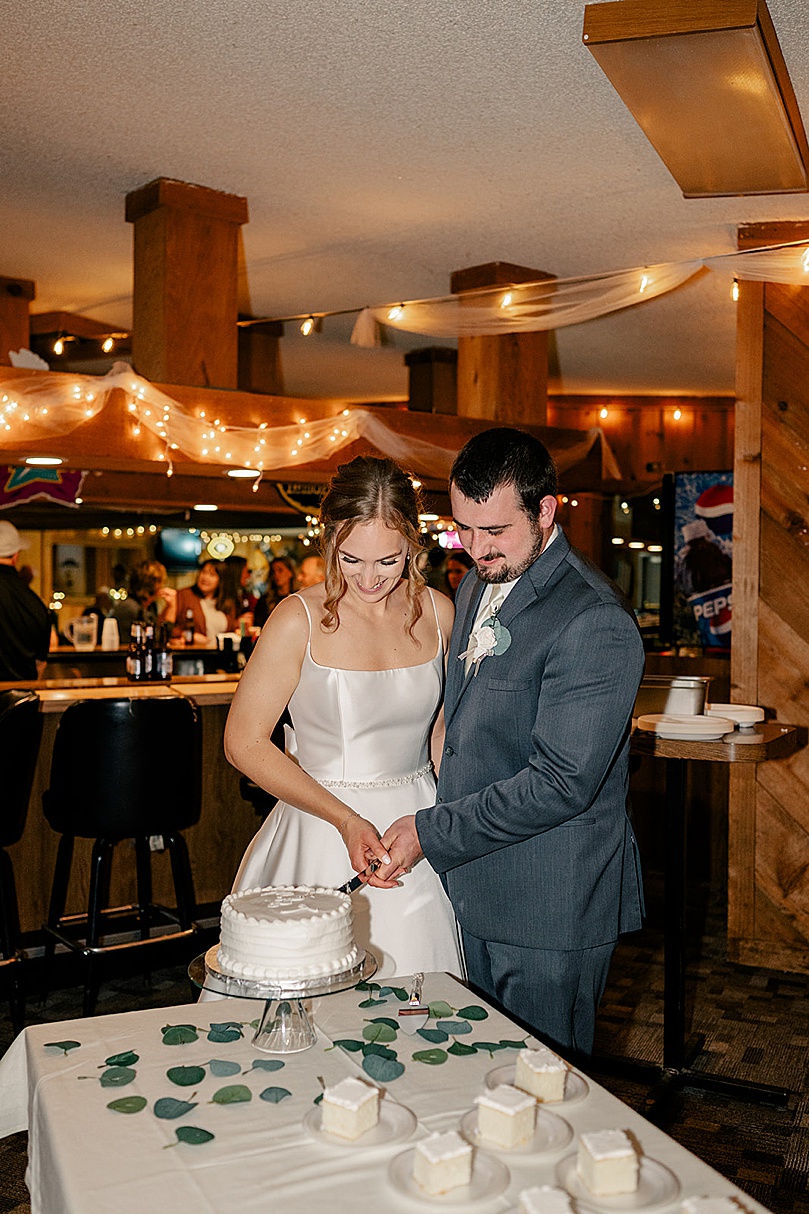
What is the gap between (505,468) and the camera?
2.25m

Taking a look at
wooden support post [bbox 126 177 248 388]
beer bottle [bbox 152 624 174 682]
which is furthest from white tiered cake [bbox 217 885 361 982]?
beer bottle [bbox 152 624 174 682]

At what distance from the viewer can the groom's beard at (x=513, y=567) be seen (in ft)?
7.61

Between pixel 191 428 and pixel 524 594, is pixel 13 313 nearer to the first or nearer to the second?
pixel 191 428

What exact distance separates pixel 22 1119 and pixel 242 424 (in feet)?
13.2

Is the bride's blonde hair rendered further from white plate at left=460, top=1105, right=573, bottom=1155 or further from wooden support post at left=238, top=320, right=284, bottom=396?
wooden support post at left=238, top=320, right=284, bottom=396

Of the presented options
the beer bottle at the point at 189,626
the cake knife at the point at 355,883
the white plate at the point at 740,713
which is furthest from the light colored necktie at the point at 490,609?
the beer bottle at the point at 189,626

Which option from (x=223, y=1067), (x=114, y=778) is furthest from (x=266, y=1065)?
(x=114, y=778)

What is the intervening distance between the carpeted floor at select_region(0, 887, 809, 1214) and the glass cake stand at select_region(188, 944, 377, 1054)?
1584 millimetres

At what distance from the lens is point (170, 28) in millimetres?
3588

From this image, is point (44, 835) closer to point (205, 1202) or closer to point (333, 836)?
point (333, 836)

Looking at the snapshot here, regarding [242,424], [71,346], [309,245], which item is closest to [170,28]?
[242,424]

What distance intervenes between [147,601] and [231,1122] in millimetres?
8544

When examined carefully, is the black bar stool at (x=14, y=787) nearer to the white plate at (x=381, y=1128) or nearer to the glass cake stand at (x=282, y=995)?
the glass cake stand at (x=282, y=995)

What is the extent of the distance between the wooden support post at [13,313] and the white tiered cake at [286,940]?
585 centimetres
